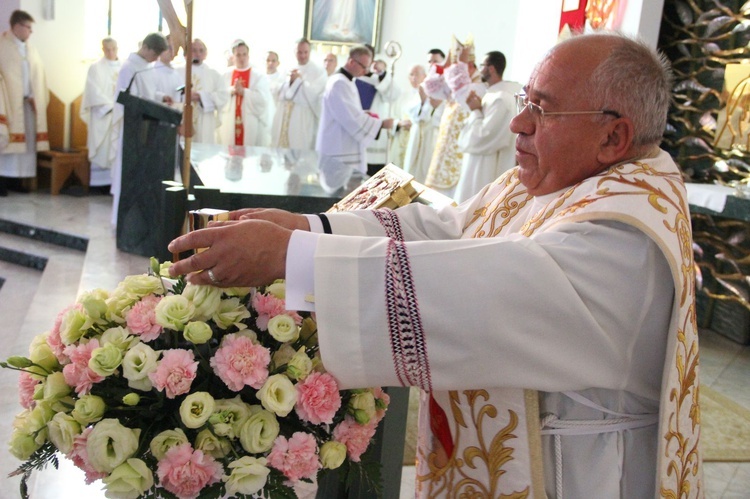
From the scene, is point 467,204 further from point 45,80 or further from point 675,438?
point 45,80

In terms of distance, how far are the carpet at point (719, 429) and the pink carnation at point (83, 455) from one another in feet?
7.77

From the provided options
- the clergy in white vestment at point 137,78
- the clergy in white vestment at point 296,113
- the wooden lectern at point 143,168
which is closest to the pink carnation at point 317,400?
the wooden lectern at point 143,168

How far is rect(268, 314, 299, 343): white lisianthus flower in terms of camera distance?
1.19 meters

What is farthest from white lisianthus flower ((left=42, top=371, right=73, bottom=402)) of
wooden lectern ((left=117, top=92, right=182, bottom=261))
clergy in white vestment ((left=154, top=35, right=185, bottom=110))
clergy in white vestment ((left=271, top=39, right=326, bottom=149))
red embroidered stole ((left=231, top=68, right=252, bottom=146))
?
red embroidered stole ((left=231, top=68, right=252, bottom=146))

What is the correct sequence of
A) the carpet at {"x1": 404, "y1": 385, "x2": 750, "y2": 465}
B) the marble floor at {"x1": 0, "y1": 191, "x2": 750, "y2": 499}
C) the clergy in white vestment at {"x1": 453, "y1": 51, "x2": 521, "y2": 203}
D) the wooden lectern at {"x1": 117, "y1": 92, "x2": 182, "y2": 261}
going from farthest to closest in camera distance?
the clergy in white vestment at {"x1": 453, "y1": 51, "x2": 521, "y2": 203} → the wooden lectern at {"x1": 117, "y1": 92, "x2": 182, "y2": 261} → the carpet at {"x1": 404, "y1": 385, "x2": 750, "y2": 465} → the marble floor at {"x1": 0, "y1": 191, "x2": 750, "y2": 499}

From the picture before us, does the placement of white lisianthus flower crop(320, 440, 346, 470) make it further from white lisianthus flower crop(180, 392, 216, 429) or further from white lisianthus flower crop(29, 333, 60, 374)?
white lisianthus flower crop(29, 333, 60, 374)

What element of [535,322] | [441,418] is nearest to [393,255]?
[535,322]

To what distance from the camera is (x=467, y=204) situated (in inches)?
77.2

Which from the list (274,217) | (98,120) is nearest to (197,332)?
(274,217)

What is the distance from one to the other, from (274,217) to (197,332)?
47cm

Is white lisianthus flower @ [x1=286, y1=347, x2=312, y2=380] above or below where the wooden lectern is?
above

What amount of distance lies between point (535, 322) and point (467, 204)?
777 mm

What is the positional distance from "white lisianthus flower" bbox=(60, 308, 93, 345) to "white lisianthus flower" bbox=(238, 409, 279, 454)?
0.30 meters

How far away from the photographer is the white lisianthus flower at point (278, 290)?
4.23 ft
